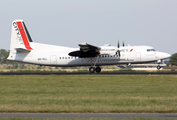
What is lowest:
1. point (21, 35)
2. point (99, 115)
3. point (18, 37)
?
point (99, 115)

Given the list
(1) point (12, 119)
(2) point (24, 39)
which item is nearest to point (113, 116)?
(1) point (12, 119)

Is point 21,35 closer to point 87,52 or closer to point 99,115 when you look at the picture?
point 87,52

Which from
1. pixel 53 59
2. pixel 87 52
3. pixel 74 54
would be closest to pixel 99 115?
pixel 87 52

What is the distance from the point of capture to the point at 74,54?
38.3 m

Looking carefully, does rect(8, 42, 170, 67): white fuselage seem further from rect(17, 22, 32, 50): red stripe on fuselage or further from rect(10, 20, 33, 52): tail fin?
rect(10, 20, 33, 52): tail fin

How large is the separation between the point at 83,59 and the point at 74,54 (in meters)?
2.08

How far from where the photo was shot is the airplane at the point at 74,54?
125 ft

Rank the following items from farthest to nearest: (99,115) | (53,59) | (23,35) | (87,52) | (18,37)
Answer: (23,35) → (18,37) → (53,59) → (87,52) → (99,115)

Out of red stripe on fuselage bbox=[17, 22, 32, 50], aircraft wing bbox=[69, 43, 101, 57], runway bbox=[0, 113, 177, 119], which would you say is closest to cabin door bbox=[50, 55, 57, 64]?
aircraft wing bbox=[69, 43, 101, 57]

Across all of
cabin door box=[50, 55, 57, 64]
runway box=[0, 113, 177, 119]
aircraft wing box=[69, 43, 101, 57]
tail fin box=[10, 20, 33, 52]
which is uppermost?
tail fin box=[10, 20, 33, 52]

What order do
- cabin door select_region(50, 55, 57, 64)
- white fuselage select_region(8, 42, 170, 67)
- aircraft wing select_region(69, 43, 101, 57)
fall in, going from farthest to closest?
cabin door select_region(50, 55, 57, 64)
white fuselage select_region(8, 42, 170, 67)
aircraft wing select_region(69, 43, 101, 57)

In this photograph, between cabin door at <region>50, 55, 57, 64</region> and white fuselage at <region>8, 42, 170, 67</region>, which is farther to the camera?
cabin door at <region>50, 55, 57, 64</region>

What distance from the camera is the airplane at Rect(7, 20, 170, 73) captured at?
125 feet

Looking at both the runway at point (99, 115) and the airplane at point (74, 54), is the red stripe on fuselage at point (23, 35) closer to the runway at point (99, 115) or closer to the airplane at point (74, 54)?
the airplane at point (74, 54)
